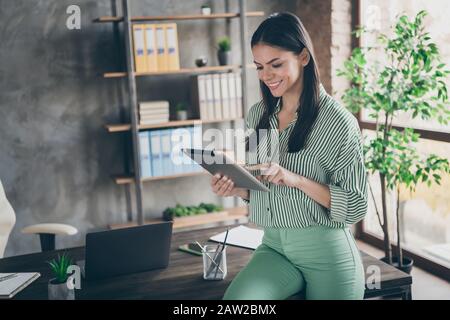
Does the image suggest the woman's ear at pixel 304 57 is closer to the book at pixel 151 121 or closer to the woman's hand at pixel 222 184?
the woman's hand at pixel 222 184

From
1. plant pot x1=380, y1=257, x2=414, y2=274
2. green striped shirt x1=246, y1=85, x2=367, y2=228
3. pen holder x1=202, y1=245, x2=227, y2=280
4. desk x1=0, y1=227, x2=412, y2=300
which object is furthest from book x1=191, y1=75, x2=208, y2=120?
pen holder x1=202, y1=245, x2=227, y2=280

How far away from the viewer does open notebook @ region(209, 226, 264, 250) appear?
2.03 m

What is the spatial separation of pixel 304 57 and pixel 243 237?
0.75 metres

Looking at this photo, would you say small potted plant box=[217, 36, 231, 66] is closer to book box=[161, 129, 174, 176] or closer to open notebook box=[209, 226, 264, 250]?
book box=[161, 129, 174, 176]

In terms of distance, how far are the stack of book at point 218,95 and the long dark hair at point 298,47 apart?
2.08m

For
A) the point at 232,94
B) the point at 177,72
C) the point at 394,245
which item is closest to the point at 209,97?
the point at 232,94

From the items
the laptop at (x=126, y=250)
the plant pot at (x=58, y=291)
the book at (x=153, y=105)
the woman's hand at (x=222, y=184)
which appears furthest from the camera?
the book at (x=153, y=105)

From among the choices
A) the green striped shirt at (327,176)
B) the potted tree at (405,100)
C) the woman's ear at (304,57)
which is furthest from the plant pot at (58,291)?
the potted tree at (405,100)

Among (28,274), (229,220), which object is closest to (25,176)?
(229,220)

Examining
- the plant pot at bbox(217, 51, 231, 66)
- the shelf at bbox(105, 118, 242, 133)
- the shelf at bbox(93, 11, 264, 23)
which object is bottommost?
the shelf at bbox(105, 118, 242, 133)

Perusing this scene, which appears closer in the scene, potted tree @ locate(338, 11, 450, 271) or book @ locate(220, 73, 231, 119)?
potted tree @ locate(338, 11, 450, 271)

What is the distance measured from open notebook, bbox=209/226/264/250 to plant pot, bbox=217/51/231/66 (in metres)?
1.97

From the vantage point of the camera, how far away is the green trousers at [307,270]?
1570 millimetres

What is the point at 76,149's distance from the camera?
3.86 metres
